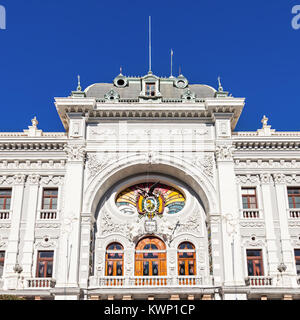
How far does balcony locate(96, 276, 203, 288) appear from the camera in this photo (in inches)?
1042

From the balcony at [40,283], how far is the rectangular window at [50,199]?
4.86 metres

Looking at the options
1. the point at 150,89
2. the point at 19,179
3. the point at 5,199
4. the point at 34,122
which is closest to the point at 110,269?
the point at 5,199

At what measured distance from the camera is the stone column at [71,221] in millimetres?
25783

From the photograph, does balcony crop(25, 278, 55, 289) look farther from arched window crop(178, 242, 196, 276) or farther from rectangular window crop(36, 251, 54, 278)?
arched window crop(178, 242, 196, 276)

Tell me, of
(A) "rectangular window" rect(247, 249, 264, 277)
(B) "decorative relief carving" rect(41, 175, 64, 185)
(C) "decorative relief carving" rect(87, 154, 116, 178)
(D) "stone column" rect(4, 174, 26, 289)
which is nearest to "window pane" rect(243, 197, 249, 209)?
(A) "rectangular window" rect(247, 249, 264, 277)

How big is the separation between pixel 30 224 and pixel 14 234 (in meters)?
1.15

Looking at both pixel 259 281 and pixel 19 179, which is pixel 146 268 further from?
pixel 19 179

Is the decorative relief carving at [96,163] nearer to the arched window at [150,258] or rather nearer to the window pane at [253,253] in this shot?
the arched window at [150,258]

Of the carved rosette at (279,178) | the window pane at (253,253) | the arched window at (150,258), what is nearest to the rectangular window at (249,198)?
the carved rosette at (279,178)

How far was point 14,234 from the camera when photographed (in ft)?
90.5

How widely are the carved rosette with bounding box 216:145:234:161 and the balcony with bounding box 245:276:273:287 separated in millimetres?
7831

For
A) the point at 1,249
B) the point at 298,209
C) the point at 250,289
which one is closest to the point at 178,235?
the point at 250,289
